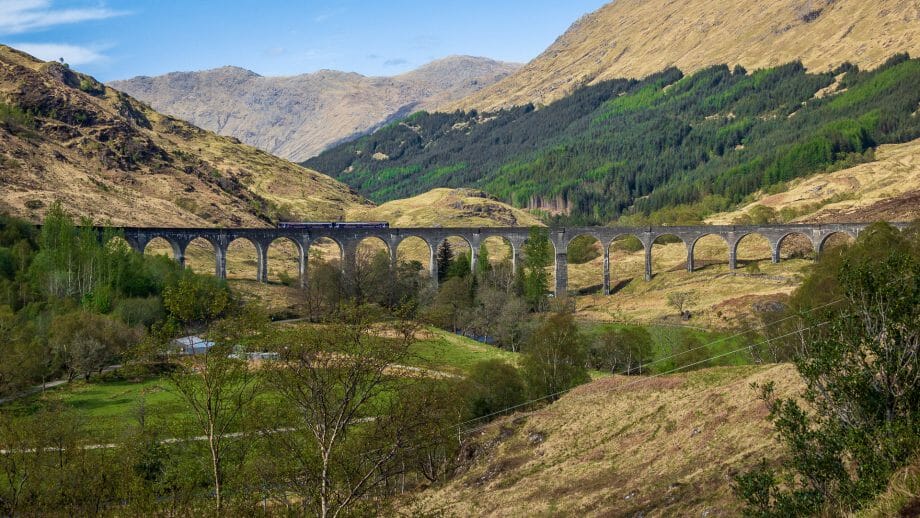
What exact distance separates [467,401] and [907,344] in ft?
108

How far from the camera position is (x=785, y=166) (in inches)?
7397

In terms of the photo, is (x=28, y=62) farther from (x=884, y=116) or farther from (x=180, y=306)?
(x=884, y=116)

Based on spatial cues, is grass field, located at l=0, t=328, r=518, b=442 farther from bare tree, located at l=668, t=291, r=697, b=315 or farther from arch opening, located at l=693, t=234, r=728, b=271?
arch opening, located at l=693, t=234, r=728, b=271

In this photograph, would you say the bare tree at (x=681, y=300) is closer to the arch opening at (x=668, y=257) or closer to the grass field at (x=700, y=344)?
the grass field at (x=700, y=344)

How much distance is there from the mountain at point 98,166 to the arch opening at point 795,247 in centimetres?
9248

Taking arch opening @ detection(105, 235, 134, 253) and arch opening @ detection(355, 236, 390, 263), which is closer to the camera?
arch opening @ detection(105, 235, 134, 253)

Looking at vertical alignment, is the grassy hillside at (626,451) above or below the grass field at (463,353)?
above

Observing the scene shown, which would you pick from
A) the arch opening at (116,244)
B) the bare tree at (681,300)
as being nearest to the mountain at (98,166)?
the arch opening at (116,244)

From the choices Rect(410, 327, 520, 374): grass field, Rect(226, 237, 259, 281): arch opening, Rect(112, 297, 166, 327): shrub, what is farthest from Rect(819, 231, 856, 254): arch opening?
Rect(112, 297, 166, 327): shrub

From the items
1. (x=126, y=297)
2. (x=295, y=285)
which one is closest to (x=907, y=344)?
(x=126, y=297)

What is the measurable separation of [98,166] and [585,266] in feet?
287

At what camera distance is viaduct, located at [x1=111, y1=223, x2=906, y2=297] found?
112 meters

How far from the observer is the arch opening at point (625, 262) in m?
126

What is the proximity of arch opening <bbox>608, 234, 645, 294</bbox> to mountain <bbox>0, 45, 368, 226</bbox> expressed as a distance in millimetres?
66971
